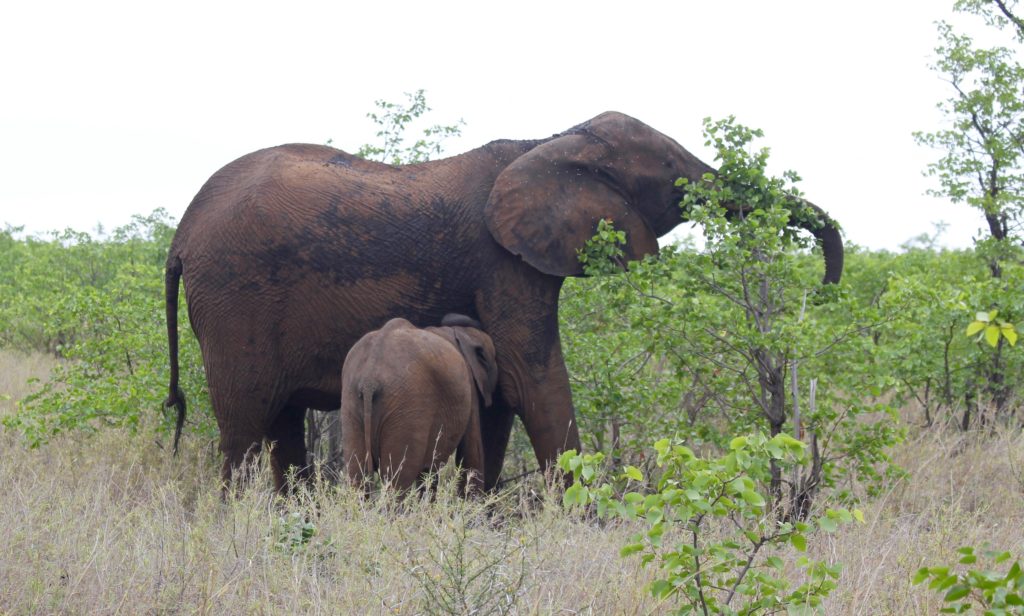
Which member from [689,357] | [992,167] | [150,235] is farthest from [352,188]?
[150,235]

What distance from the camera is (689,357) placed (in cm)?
725

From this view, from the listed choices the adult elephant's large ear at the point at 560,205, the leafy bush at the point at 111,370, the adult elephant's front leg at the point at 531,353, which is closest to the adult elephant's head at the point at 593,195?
the adult elephant's large ear at the point at 560,205

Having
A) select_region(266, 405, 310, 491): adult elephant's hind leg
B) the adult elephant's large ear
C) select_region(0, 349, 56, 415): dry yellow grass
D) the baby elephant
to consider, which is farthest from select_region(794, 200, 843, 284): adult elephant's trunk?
select_region(0, 349, 56, 415): dry yellow grass

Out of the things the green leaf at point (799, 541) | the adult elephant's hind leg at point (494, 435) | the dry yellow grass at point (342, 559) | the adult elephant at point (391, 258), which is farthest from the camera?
the adult elephant's hind leg at point (494, 435)

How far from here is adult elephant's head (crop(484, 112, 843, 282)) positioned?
7090 mm

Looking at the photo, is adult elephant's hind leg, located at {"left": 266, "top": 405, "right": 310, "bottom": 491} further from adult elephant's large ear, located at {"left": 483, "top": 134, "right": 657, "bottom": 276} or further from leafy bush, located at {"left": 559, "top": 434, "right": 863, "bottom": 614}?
leafy bush, located at {"left": 559, "top": 434, "right": 863, "bottom": 614}

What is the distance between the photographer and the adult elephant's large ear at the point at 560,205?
278 inches

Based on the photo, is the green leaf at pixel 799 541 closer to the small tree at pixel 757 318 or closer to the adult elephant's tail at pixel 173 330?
the small tree at pixel 757 318

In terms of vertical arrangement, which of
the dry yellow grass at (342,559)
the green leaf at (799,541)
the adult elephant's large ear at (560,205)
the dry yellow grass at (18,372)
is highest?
the adult elephant's large ear at (560,205)

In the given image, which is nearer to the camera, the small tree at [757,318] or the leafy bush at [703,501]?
the leafy bush at [703,501]

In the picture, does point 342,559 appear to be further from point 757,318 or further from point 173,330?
point 173,330

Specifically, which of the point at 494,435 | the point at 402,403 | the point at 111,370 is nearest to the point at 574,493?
the point at 402,403

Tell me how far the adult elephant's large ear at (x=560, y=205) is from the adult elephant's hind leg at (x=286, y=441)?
194cm

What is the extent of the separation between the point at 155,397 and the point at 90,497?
1725mm
